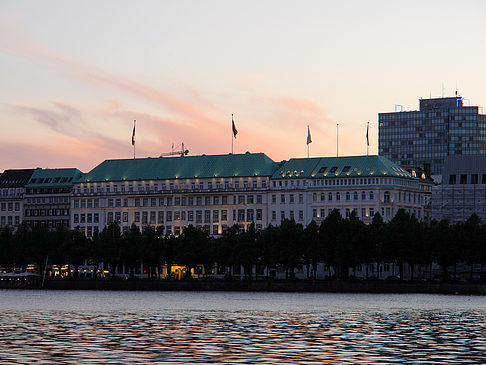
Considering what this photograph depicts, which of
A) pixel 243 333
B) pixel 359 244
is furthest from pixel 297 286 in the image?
pixel 243 333

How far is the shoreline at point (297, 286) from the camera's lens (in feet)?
545

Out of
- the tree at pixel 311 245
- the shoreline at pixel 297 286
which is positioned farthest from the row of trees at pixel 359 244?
the shoreline at pixel 297 286

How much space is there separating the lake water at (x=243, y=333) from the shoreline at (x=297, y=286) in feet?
107

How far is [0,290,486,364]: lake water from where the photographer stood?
64.2 m

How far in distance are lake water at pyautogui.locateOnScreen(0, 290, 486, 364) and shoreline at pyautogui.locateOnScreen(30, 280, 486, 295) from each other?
3272 centimetres

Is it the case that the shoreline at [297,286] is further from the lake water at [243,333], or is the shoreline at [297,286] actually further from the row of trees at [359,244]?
the lake water at [243,333]

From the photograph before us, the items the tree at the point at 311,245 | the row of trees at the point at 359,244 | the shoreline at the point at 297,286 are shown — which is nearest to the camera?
the shoreline at the point at 297,286

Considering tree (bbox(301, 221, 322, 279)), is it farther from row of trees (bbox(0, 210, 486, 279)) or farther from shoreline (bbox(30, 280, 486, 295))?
shoreline (bbox(30, 280, 486, 295))

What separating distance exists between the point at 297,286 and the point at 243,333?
98696 millimetres

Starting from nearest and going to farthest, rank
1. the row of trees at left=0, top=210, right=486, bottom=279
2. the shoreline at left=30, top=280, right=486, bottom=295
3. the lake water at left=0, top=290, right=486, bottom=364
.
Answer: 1. the lake water at left=0, top=290, right=486, bottom=364
2. the shoreline at left=30, top=280, right=486, bottom=295
3. the row of trees at left=0, top=210, right=486, bottom=279

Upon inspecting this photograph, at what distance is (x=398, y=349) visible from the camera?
69.6m

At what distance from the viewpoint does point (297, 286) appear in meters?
180

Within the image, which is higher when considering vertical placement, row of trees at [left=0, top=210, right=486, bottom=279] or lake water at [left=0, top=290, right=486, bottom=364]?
row of trees at [left=0, top=210, right=486, bottom=279]

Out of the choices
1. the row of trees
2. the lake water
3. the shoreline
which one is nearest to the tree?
the row of trees
